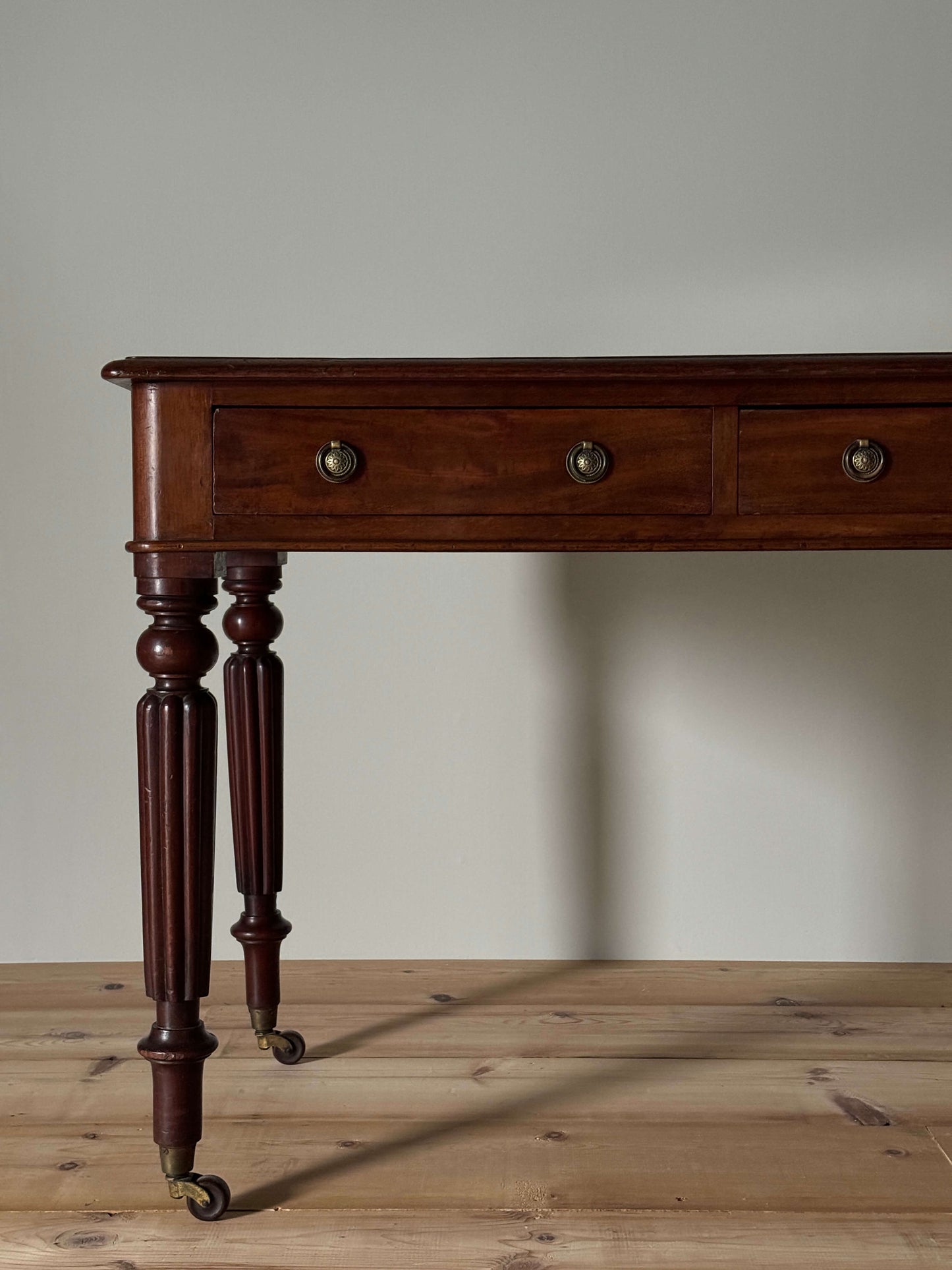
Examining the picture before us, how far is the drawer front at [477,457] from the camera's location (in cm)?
120

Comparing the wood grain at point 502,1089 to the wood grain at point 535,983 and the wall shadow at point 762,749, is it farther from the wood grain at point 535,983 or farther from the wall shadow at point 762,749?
the wall shadow at point 762,749

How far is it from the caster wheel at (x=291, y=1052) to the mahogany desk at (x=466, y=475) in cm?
43

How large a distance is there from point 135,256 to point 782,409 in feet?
3.91

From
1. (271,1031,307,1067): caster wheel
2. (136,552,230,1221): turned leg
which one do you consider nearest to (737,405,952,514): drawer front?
(136,552,230,1221): turned leg

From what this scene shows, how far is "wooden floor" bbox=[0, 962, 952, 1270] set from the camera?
1.22 metres

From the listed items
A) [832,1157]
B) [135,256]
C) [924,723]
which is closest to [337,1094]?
[832,1157]

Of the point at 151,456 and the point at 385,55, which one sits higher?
the point at 385,55

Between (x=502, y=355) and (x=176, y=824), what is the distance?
104cm

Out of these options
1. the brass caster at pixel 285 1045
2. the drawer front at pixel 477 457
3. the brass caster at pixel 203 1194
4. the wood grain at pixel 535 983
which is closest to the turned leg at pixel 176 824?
the brass caster at pixel 203 1194

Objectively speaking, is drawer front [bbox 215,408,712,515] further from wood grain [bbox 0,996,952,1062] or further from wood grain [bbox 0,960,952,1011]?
wood grain [bbox 0,960,952,1011]

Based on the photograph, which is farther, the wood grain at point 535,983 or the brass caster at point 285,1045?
the wood grain at point 535,983

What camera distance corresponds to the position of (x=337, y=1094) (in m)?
1.54

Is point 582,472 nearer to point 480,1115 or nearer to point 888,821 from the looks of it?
point 480,1115

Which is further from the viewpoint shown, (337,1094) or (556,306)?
(556,306)
